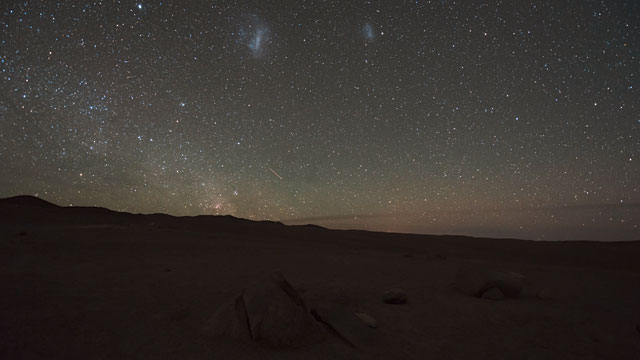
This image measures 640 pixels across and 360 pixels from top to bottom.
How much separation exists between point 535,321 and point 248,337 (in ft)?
11.7

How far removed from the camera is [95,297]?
454 cm

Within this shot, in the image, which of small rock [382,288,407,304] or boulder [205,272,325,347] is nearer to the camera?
boulder [205,272,325,347]

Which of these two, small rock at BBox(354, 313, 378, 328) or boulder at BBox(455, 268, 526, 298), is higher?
boulder at BBox(455, 268, 526, 298)

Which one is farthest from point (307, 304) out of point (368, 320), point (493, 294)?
point (493, 294)

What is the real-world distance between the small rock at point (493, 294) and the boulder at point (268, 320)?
3.19m

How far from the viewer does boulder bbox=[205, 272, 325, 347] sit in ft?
11.0

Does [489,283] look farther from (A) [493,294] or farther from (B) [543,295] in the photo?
(B) [543,295]

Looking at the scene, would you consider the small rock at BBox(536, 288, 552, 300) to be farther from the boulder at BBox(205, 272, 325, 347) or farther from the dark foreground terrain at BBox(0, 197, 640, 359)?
the boulder at BBox(205, 272, 325, 347)

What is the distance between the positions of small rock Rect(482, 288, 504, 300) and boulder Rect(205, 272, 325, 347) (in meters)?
3.19

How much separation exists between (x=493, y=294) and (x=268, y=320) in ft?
12.5

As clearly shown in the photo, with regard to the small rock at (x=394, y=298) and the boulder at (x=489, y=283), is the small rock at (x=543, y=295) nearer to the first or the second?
the boulder at (x=489, y=283)

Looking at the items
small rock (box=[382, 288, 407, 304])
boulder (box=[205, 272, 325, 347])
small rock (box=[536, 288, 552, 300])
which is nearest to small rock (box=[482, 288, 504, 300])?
small rock (box=[536, 288, 552, 300])

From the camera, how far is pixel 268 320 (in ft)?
11.2

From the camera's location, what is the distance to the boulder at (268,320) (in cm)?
334
